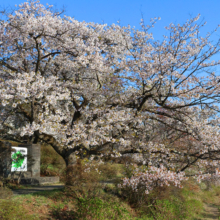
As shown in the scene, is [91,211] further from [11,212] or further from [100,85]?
[100,85]

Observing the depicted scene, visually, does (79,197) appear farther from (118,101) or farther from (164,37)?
(164,37)

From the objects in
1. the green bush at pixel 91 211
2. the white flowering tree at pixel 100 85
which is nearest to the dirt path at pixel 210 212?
the white flowering tree at pixel 100 85

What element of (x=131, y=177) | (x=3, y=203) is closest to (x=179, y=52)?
Answer: (x=131, y=177)

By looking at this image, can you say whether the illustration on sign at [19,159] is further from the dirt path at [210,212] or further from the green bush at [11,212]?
the dirt path at [210,212]

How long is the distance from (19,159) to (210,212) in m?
13.0

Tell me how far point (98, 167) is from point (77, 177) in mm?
1367

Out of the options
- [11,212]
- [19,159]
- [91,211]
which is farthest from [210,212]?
[11,212]

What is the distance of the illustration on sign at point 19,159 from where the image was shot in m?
13.4

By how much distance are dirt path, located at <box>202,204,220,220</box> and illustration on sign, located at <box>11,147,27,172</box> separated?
11.3 m

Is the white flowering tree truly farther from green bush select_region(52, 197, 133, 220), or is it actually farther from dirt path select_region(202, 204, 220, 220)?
dirt path select_region(202, 204, 220, 220)

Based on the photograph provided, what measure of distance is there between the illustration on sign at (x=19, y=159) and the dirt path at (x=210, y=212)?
11.3m

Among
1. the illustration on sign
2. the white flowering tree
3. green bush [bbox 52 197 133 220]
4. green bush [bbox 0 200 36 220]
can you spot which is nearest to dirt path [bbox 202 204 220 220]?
the white flowering tree

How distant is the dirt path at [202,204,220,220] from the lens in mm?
15522

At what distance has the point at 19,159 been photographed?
13672mm
